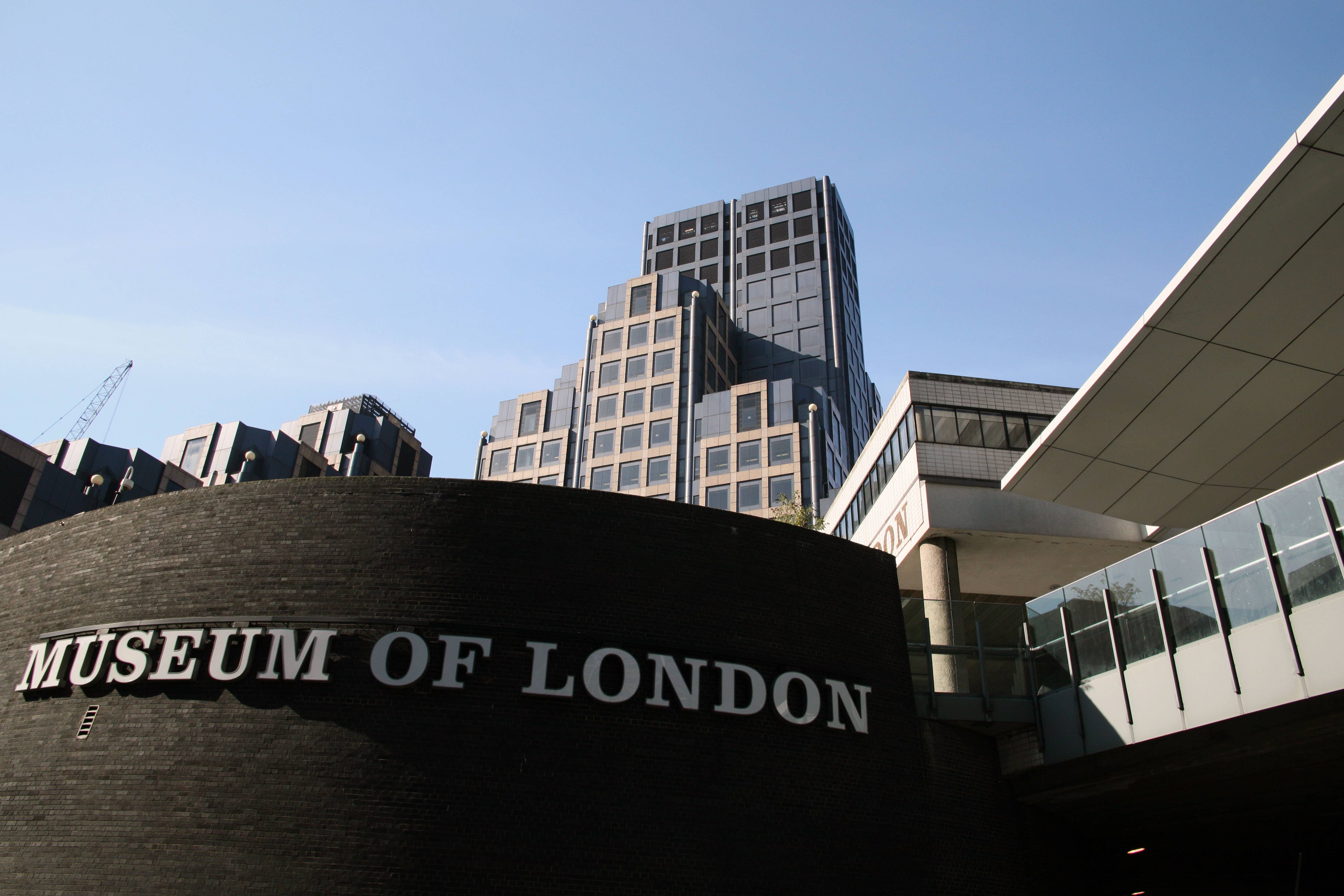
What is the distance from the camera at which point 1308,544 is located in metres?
15.0

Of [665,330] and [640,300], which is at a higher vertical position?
[640,300]

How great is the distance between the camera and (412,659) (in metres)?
16.6

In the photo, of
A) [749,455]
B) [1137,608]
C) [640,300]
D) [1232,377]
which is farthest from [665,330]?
[1137,608]

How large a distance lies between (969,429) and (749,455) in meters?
48.6

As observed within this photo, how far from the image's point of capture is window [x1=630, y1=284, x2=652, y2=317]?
85.9 m

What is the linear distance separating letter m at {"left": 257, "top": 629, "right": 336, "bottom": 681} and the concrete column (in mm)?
12388

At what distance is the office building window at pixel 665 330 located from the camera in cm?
8344

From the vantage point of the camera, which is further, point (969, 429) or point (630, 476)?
point (630, 476)

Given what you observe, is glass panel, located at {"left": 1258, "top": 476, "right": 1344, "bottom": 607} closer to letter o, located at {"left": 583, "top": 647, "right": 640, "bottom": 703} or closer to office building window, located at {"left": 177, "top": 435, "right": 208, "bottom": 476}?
letter o, located at {"left": 583, "top": 647, "right": 640, "bottom": 703}

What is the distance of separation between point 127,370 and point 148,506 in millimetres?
167285

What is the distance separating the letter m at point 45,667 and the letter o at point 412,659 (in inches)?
249

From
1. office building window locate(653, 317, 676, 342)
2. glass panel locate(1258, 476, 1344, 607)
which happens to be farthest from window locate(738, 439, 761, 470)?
glass panel locate(1258, 476, 1344, 607)

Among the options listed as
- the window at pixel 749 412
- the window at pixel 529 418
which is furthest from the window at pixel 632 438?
the window at pixel 529 418

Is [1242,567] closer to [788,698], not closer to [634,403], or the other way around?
[788,698]
